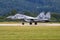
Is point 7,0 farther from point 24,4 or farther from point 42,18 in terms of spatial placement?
point 42,18

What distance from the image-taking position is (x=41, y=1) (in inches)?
4648

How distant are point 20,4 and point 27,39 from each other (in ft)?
342

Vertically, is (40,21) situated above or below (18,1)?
below

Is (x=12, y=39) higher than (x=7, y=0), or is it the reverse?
(x=7, y=0)

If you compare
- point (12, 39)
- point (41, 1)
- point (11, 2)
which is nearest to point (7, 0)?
point (11, 2)

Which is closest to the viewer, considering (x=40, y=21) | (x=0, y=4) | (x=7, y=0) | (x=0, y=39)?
(x=0, y=39)

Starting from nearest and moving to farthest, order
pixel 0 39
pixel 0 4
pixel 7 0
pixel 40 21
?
pixel 0 39
pixel 40 21
pixel 0 4
pixel 7 0

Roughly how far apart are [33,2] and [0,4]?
19975 millimetres

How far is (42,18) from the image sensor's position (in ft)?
162

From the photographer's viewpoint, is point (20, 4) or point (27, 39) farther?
point (20, 4)

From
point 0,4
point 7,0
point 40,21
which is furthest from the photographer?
point 7,0

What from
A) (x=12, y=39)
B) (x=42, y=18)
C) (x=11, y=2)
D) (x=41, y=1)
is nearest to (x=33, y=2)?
(x=41, y=1)

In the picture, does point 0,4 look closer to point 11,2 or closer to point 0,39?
point 11,2

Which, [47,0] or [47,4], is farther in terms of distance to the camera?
[47,0]
